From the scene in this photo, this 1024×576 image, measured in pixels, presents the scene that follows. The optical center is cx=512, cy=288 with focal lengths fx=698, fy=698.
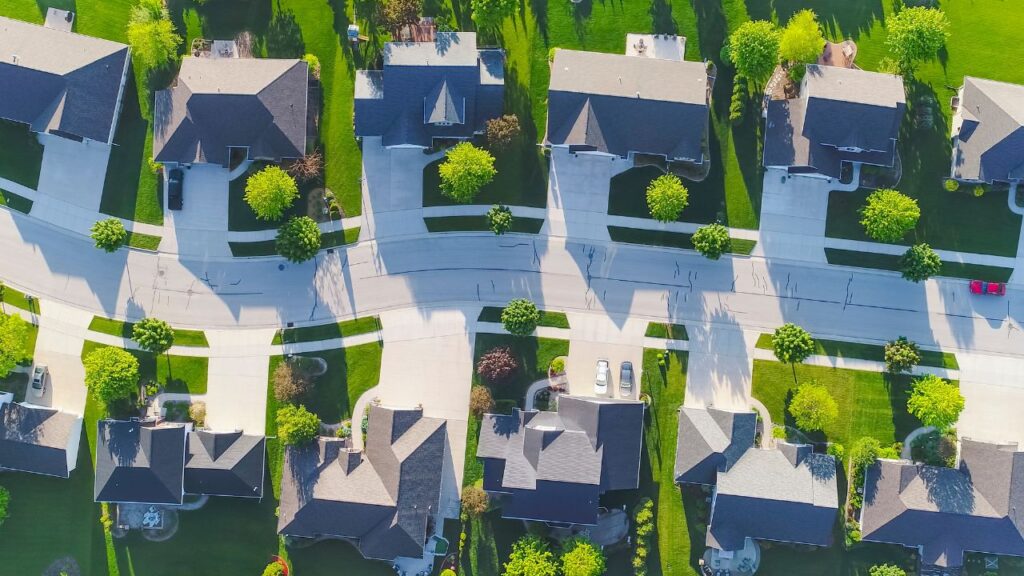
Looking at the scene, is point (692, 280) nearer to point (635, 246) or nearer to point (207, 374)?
point (635, 246)

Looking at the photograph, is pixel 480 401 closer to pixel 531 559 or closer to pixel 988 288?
pixel 531 559

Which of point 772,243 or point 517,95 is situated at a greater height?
point 517,95

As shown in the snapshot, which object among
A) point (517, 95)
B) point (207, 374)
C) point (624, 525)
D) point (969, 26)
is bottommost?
point (624, 525)

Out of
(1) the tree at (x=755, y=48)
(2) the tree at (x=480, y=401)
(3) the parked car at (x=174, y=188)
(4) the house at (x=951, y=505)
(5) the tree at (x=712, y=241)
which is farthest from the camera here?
(3) the parked car at (x=174, y=188)

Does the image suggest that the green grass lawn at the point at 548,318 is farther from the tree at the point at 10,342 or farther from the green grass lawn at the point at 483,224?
the tree at the point at 10,342

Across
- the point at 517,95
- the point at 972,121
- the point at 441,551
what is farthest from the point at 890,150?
the point at 441,551

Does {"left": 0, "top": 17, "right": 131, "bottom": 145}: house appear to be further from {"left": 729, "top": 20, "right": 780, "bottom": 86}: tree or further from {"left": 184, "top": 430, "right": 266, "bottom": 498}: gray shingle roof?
{"left": 729, "top": 20, "right": 780, "bottom": 86}: tree

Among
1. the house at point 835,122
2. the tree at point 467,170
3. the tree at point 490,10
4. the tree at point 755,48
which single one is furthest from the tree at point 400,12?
the house at point 835,122
